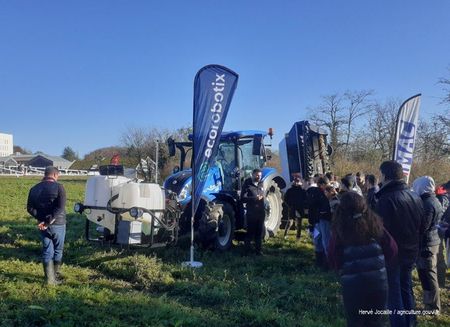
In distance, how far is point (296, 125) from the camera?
1359cm

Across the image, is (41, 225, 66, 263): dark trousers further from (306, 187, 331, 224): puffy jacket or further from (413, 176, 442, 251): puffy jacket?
(413, 176, 442, 251): puffy jacket

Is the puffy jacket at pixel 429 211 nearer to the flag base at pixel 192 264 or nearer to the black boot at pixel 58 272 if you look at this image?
the flag base at pixel 192 264

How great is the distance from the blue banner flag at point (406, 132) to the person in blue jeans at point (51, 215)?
6.38 metres

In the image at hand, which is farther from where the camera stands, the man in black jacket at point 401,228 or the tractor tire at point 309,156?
the tractor tire at point 309,156

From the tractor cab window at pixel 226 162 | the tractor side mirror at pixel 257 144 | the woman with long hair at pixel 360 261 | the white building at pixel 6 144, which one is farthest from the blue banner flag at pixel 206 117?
the white building at pixel 6 144

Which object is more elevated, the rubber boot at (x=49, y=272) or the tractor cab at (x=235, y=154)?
the tractor cab at (x=235, y=154)

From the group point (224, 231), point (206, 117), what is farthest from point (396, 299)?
point (224, 231)

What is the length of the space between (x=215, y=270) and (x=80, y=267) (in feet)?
7.28

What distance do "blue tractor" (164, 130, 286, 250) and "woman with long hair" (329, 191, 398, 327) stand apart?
4322 mm

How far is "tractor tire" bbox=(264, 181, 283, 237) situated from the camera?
10.5 meters

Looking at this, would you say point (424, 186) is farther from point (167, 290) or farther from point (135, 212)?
point (135, 212)

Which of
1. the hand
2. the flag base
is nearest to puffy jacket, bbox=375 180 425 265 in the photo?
the flag base

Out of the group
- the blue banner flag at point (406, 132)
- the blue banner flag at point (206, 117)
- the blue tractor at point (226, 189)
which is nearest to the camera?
the blue banner flag at point (206, 117)

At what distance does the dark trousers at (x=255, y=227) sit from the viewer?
27.5ft
